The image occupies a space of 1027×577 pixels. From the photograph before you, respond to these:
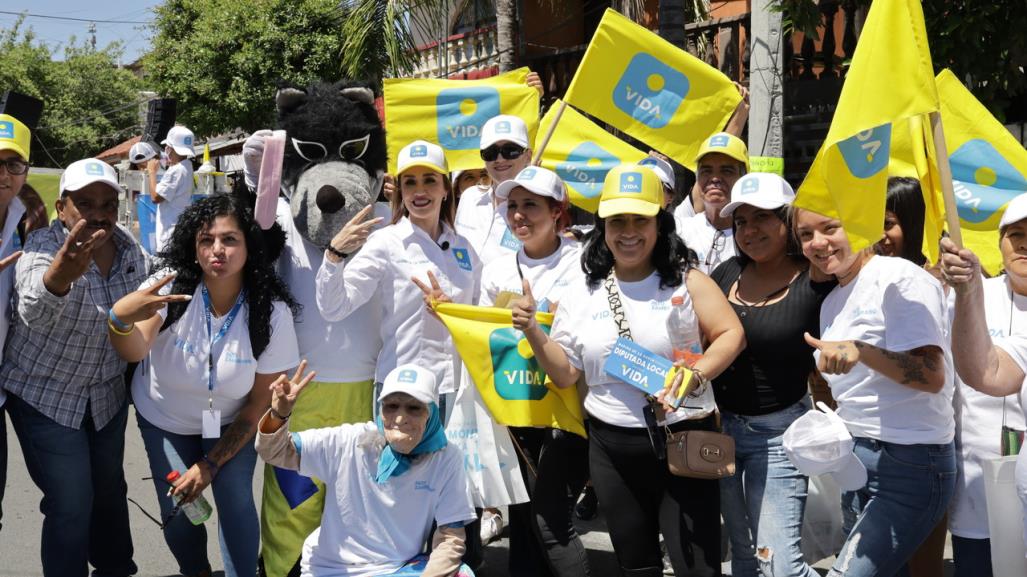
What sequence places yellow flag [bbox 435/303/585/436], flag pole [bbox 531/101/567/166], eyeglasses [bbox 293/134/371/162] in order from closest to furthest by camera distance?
yellow flag [bbox 435/303/585/436] → eyeglasses [bbox 293/134/371/162] → flag pole [bbox 531/101/567/166]

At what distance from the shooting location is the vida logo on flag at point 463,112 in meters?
6.68

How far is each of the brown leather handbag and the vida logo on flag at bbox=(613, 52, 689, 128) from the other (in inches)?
107

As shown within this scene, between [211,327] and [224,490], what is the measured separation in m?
0.70

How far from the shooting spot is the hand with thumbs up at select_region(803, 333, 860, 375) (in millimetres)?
3484

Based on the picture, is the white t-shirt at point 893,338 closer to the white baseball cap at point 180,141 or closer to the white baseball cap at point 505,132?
the white baseball cap at point 505,132

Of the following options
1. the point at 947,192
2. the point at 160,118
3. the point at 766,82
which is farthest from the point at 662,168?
the point at 160,118

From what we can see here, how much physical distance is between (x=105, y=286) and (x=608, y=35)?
312cm

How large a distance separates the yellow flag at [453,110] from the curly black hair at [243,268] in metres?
1.98

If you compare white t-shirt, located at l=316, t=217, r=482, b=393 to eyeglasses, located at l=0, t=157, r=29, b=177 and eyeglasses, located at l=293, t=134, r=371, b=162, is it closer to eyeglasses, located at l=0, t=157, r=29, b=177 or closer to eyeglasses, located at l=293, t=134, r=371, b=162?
eyeglasses, located at l=293, t=134, r=371, b=162

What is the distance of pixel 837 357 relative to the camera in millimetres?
3482

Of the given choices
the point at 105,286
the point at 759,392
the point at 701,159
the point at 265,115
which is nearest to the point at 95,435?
the point at 105,286

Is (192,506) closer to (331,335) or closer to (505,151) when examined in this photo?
(331,335)


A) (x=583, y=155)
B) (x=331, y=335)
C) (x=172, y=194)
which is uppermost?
(x=583, y=155)

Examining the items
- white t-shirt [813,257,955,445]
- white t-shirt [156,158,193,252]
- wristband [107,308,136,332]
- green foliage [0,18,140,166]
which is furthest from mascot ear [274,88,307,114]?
green foliage [0,18,140,166]
